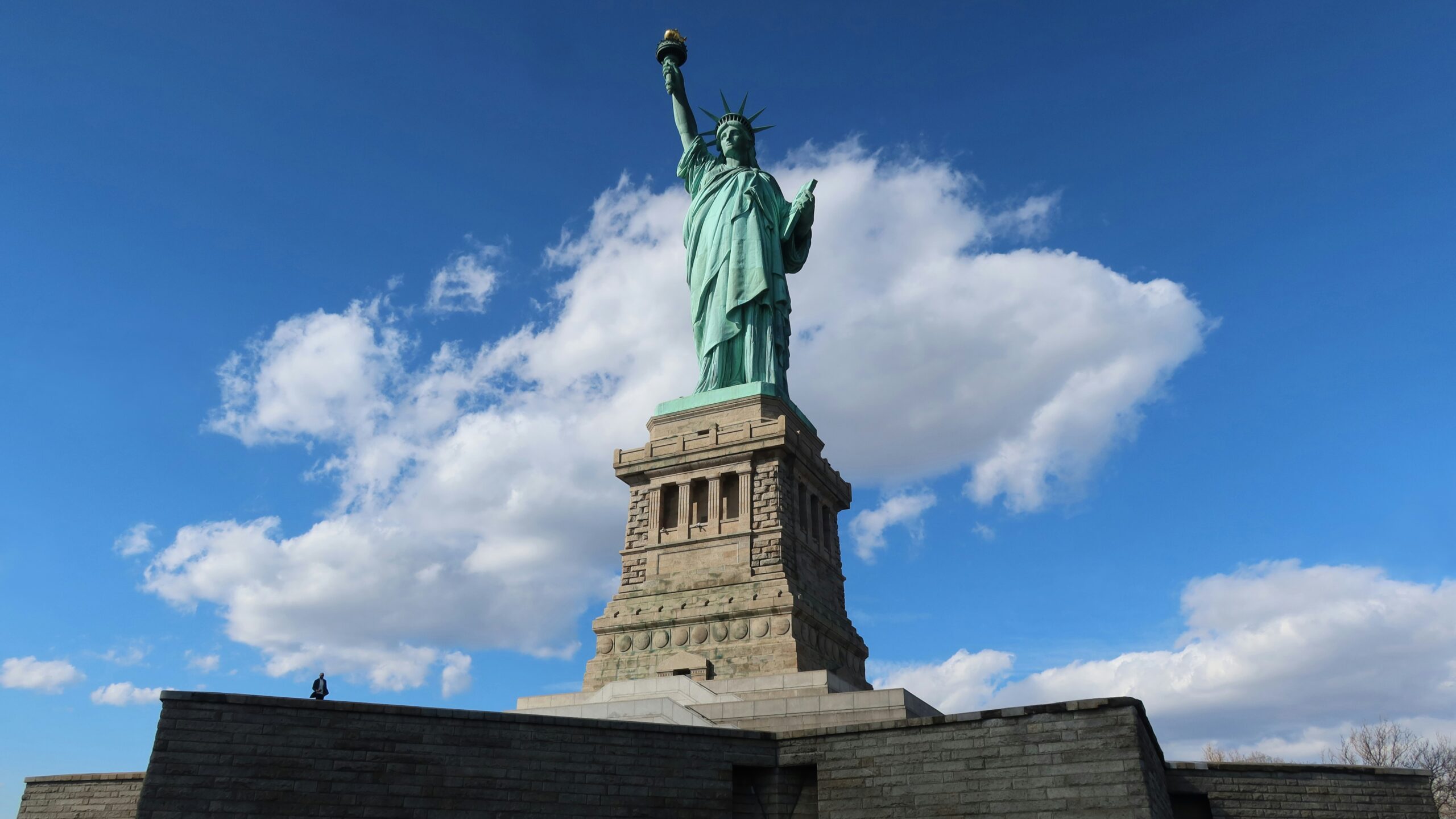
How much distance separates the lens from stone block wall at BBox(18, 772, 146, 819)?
65.2ft

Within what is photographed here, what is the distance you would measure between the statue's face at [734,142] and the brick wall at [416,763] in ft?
84.6

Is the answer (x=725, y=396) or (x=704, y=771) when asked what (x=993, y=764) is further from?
(x=725, y=396)

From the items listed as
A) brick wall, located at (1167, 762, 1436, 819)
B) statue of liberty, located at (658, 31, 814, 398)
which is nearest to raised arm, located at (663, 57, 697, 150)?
statue of liberty, located at (658, 31, 814, 398)

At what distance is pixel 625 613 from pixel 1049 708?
55.4 ft

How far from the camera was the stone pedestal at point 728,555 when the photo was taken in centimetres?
2730

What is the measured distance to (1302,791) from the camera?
51.7ft

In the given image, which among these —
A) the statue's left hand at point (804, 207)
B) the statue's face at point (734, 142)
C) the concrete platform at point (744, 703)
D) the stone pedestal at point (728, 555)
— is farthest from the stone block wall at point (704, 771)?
the statue's face at point (734, 142)

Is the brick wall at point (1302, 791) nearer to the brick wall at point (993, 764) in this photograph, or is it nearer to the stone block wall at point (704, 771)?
the stone block wall at point (704, 771)

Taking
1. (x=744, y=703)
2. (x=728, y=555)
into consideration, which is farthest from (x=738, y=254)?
(x=744, y=703)

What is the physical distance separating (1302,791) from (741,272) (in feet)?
72.9

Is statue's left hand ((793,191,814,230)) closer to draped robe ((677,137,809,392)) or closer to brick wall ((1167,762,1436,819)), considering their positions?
draped robe ((677,137,809,392))

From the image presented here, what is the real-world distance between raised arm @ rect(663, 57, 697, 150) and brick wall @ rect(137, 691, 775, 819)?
2727cm

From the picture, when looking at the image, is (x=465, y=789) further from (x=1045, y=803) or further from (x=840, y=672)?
(x=840, y=672)

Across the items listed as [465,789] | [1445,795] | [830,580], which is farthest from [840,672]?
[1445,795]
